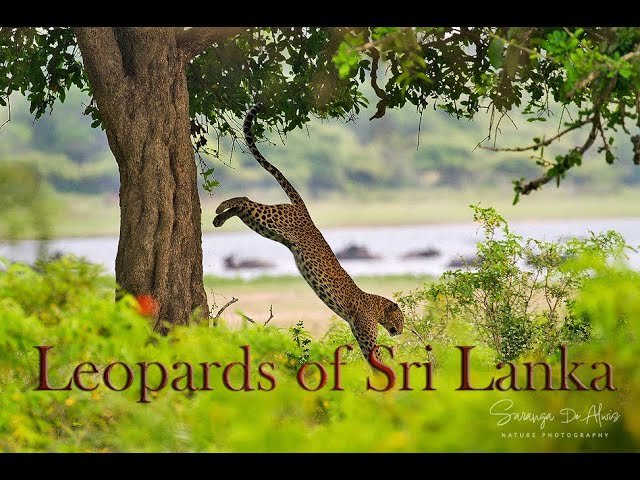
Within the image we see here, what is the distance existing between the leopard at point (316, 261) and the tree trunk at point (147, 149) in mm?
369

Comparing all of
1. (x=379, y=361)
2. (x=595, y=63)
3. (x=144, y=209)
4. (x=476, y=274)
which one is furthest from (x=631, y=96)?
(x=144, y=209)

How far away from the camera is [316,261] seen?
7.16 metres

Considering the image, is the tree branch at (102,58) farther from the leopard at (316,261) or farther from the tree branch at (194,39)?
the leopard at (316,261)

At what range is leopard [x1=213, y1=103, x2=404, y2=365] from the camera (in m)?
7.14

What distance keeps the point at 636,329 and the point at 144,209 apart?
322 centimetres

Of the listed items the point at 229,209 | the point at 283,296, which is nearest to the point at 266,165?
the point at 229,209

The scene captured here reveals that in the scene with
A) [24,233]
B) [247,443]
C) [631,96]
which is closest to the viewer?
[247,443]

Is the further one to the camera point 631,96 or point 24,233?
point 24,233

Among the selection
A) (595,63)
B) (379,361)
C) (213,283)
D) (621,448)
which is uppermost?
(595,63)

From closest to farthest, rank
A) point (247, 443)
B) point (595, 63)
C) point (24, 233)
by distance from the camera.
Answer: point (595, 63)
point (247, 443)
point (24, 233)

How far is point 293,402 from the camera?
20.5ft

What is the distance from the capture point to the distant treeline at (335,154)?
703 centimetres

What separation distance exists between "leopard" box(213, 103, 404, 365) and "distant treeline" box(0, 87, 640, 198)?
7.1 inches

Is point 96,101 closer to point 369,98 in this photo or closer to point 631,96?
point 369,98
